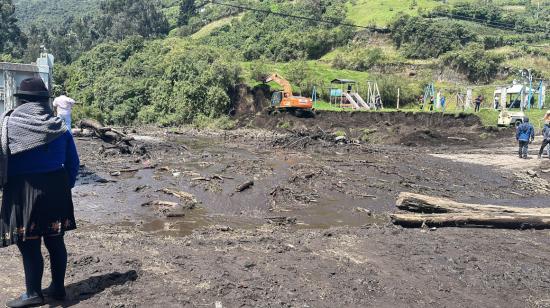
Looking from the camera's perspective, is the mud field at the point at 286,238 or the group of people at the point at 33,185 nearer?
the group of people at the point at 33,185

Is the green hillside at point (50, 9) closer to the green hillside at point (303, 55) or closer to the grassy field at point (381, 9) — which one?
the green hillside at point (303, 55)

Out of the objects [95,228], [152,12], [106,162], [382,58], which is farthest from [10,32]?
[95,228]

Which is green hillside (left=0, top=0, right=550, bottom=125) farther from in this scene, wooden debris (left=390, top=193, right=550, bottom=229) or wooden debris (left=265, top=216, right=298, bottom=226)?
wooden debris (left=390, top=193, right=550, bottom=229)

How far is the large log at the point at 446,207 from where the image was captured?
29.1 feet

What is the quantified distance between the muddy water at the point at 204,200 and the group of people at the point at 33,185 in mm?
3817

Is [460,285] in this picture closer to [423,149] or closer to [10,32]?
[423,149]

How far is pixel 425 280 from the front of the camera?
5.68 metres

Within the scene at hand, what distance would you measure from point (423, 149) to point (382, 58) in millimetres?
30989

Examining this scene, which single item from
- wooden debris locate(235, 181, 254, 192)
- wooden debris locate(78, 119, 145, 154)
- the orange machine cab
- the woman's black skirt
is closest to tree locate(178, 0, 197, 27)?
the orange machine cab

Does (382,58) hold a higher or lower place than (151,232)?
higher

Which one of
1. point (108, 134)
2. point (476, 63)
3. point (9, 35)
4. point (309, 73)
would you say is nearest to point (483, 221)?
point (108, 134)

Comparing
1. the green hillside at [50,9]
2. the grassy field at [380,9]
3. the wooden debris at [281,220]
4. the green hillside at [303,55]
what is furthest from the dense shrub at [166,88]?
the green hillside at [50,9]

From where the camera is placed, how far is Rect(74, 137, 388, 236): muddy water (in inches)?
359

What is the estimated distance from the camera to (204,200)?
10859mm
